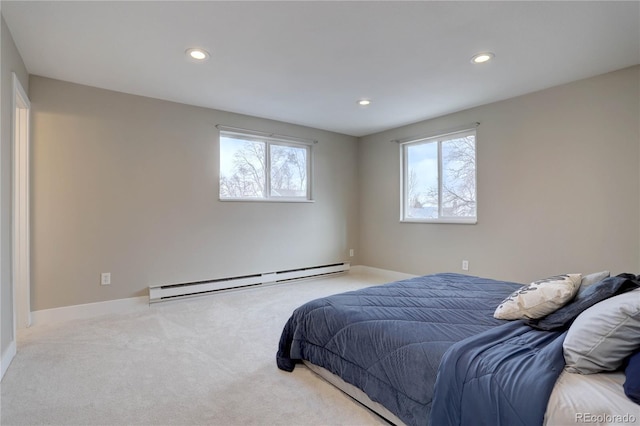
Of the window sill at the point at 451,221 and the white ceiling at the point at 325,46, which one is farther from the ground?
the white ceiling at the point at 325,46

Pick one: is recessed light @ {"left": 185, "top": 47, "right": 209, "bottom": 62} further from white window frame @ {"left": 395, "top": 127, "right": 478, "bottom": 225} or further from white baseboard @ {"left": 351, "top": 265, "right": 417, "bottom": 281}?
white baseboard @ {"left": 351, "top": 265, "right": 417, "bottom": 281}

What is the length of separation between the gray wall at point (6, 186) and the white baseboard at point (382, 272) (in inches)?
172

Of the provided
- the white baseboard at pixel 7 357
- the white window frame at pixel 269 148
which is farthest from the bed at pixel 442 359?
the white window frame at pixel 269 148

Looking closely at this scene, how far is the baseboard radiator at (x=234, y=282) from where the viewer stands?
12.1 feet

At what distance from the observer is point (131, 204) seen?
3.61 meters

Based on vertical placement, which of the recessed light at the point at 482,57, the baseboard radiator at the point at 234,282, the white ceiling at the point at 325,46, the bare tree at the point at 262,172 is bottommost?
the baseboard radiator at the point at 234,282

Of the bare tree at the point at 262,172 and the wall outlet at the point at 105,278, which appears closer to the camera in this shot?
the wall outlet at the point at 105,278

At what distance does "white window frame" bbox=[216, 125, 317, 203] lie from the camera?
4.31 metres

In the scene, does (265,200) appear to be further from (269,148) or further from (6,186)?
(6,186)

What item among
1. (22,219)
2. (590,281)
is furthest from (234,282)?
(590,281)
